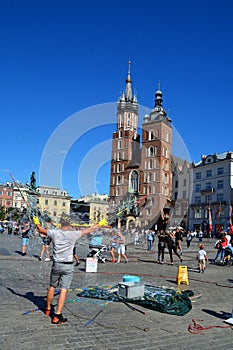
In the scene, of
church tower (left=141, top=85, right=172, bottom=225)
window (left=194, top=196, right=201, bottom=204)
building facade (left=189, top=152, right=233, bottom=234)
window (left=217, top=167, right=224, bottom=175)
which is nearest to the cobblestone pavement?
church tower (left=141, top=85, right=172, bottom=225)

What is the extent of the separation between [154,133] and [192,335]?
12.4m

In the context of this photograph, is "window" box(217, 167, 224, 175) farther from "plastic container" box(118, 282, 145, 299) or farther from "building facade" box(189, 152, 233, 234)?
"plastic container" box(118, 282, 145, 299)

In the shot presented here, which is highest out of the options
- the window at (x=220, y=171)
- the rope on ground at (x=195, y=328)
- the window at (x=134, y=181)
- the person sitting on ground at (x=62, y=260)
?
the window at (x=220, y=171)

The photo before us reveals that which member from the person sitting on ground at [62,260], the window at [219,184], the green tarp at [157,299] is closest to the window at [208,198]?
the window at [219,184]

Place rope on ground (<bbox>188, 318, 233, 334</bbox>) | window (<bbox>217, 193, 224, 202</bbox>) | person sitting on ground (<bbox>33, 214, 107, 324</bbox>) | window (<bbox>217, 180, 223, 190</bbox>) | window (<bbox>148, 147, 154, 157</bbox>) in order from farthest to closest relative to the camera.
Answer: window (<bbox>217, 180, 223, 190</bbox>) → window (<bbox>217, 193, 224, 202</bbox>) → window (<bbox>148, 147, 154, 157</bbox>) → person sitting on ground (<bbox>33, 214, 107, 324</bbox>) → rope on ground (<bbox>188, 318, 233, 334</bbox>)

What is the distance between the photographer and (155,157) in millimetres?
18156

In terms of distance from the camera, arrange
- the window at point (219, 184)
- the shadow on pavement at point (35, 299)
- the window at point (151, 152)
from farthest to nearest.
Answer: the window at point (219, 184), the window at point (151, 152), the shadow on pavement at point (35, 299)

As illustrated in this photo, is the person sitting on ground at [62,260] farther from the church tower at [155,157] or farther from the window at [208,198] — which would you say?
the window at [208,198]

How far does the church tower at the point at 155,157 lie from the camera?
1675 centimetres

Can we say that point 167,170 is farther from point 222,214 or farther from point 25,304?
point 222,214

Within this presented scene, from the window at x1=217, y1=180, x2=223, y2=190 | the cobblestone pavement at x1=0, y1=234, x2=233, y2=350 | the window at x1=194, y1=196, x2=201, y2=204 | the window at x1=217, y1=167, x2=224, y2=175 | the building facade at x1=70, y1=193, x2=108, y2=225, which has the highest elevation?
the window at x1=217, y1=167, x2=224, y2=175

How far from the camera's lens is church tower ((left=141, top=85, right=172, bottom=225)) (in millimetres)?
16750

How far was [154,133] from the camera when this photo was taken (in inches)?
690

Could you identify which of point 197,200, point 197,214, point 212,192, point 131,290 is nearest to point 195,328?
point 131,290
